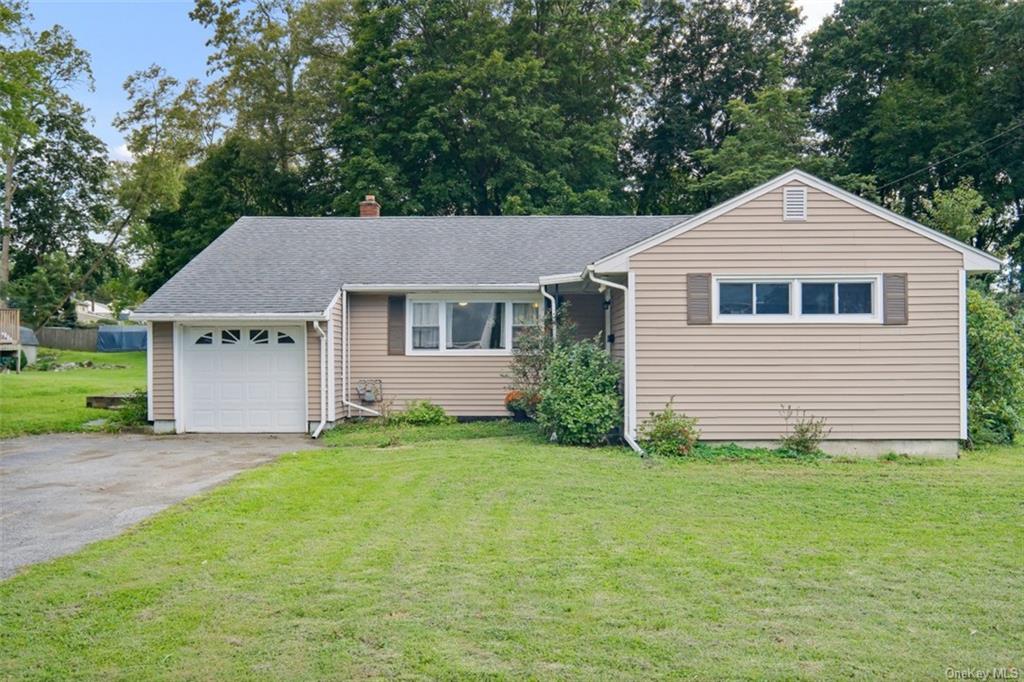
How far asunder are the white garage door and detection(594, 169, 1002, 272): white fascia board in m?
5.97

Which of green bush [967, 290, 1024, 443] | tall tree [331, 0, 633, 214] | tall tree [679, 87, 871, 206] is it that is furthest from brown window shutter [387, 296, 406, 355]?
tall tree [679, 87, 871, 206]

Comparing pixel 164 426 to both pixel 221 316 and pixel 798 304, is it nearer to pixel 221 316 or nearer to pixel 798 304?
pixel 221 316

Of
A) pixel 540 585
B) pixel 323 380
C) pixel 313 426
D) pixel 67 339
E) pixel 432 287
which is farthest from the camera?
pixel 67 339

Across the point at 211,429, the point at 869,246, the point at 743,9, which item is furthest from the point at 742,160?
the point at 211,429

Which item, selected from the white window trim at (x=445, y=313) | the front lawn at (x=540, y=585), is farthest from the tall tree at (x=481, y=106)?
the front lawn at (x=540, y=585)

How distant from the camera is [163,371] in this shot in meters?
13.3

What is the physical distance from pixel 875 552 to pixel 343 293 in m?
10.3

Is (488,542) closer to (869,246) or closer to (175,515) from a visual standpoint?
(175,515)

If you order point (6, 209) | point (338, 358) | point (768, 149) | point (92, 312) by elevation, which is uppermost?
point (768, 149)

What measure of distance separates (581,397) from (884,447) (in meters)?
4.16

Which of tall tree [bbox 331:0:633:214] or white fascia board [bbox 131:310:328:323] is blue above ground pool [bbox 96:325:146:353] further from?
white fascia board [bbox 131:310:328:323]

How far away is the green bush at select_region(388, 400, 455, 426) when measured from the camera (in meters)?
13.8

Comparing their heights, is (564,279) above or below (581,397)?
above

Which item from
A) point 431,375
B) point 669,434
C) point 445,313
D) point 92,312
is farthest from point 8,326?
point 92,312
